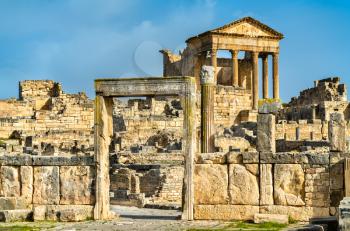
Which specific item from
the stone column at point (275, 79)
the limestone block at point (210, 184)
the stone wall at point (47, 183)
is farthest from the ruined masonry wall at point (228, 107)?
the limestone block at point (210, 184)

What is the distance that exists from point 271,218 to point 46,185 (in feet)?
19.1

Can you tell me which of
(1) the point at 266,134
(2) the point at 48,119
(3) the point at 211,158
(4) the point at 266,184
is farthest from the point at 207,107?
(2) the point at 48,119

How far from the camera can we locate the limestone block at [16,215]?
18688 millimetres

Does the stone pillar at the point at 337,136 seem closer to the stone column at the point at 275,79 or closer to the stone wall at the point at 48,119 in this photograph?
the stone wall at the point at 48,119

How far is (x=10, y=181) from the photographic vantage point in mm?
19984

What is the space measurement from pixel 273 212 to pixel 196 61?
3960 cm

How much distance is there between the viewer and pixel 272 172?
723 inches

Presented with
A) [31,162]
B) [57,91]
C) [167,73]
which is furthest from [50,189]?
[167,73]

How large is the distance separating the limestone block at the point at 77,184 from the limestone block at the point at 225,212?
2.75 m

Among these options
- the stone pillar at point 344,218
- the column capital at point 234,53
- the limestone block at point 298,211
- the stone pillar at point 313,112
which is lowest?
the limestone block at point 298,211

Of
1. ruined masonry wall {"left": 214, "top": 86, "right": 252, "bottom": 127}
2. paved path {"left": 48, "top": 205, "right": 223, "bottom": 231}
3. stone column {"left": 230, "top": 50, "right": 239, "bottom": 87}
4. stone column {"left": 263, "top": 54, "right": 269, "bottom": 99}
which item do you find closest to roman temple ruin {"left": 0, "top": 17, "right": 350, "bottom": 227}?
paved path {"left": 48, "top": 205, "right": 223, "bottom": 231}

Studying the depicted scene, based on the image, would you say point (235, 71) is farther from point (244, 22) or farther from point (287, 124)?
point (287, 124)

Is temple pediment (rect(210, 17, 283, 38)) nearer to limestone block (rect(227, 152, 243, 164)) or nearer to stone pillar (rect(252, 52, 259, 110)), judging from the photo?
stone pillar (rect(252, 52, 259, 110))

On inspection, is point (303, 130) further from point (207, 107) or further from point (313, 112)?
point (207, 107)
